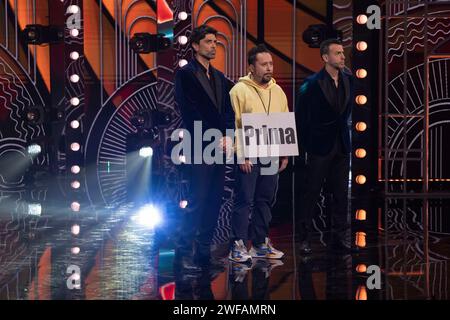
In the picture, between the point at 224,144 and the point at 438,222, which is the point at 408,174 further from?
the point at 224,144

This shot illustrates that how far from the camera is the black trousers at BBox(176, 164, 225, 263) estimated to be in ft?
18.7

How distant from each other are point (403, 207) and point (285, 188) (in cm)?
182

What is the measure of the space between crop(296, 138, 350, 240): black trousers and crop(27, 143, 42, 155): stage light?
170 inches

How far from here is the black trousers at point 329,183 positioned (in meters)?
5.84

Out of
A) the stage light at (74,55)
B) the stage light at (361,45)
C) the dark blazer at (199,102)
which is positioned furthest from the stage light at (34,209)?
the stage light at (361,45)

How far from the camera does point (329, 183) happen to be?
592cm

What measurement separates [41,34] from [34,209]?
214cm

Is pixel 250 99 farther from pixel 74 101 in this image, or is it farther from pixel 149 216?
pixel 74 101

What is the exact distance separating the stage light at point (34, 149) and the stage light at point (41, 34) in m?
1.09

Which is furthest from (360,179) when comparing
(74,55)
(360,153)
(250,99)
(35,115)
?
(35,115)

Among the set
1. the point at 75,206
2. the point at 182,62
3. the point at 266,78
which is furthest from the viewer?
the point at 75,206

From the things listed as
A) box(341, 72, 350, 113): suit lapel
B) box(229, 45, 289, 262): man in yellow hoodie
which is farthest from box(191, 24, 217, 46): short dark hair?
box(341, 72, 350, 113): suit lapel

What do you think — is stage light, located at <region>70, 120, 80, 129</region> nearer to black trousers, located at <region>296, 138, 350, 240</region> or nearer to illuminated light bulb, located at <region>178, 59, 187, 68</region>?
illuminated light bulb, located at <region>178, 59, 187, 68</region>

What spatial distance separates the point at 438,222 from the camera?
7434 millimetres
